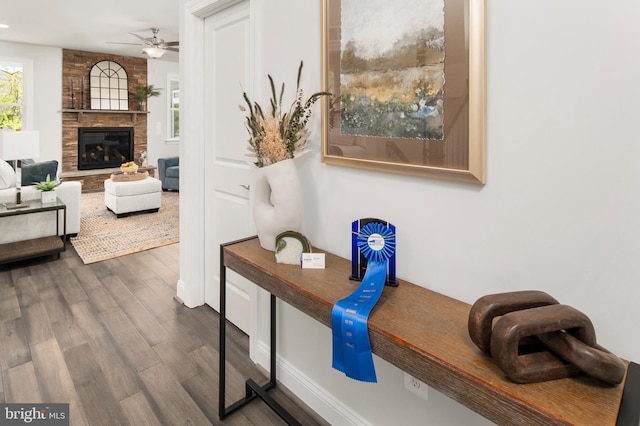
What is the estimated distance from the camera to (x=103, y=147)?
7785 mm

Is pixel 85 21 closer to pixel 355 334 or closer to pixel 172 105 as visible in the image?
pixel 172 105

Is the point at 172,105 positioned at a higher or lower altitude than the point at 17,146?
higher

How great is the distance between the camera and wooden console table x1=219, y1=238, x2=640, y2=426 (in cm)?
73

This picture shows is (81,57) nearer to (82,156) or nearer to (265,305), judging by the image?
(82,156)

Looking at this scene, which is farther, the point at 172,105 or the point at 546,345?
the point at 172,105

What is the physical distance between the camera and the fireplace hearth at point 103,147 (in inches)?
295

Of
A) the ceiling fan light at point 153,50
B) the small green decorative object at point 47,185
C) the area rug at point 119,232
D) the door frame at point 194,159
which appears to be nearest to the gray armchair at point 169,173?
the area rug at point 119,232

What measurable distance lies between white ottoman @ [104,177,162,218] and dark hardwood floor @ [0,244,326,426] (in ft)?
6.54

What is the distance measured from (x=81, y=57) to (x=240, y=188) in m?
6.89

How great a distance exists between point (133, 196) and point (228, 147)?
11.6 ft

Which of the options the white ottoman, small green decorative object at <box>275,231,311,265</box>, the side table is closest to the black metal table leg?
small green decorative object at <box>275,231,311,265</box>

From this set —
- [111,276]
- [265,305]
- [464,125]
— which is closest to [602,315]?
[464,125]

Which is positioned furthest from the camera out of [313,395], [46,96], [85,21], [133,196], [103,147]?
[103,147]

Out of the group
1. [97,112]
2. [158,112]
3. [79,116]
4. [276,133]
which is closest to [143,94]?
[158,112]
